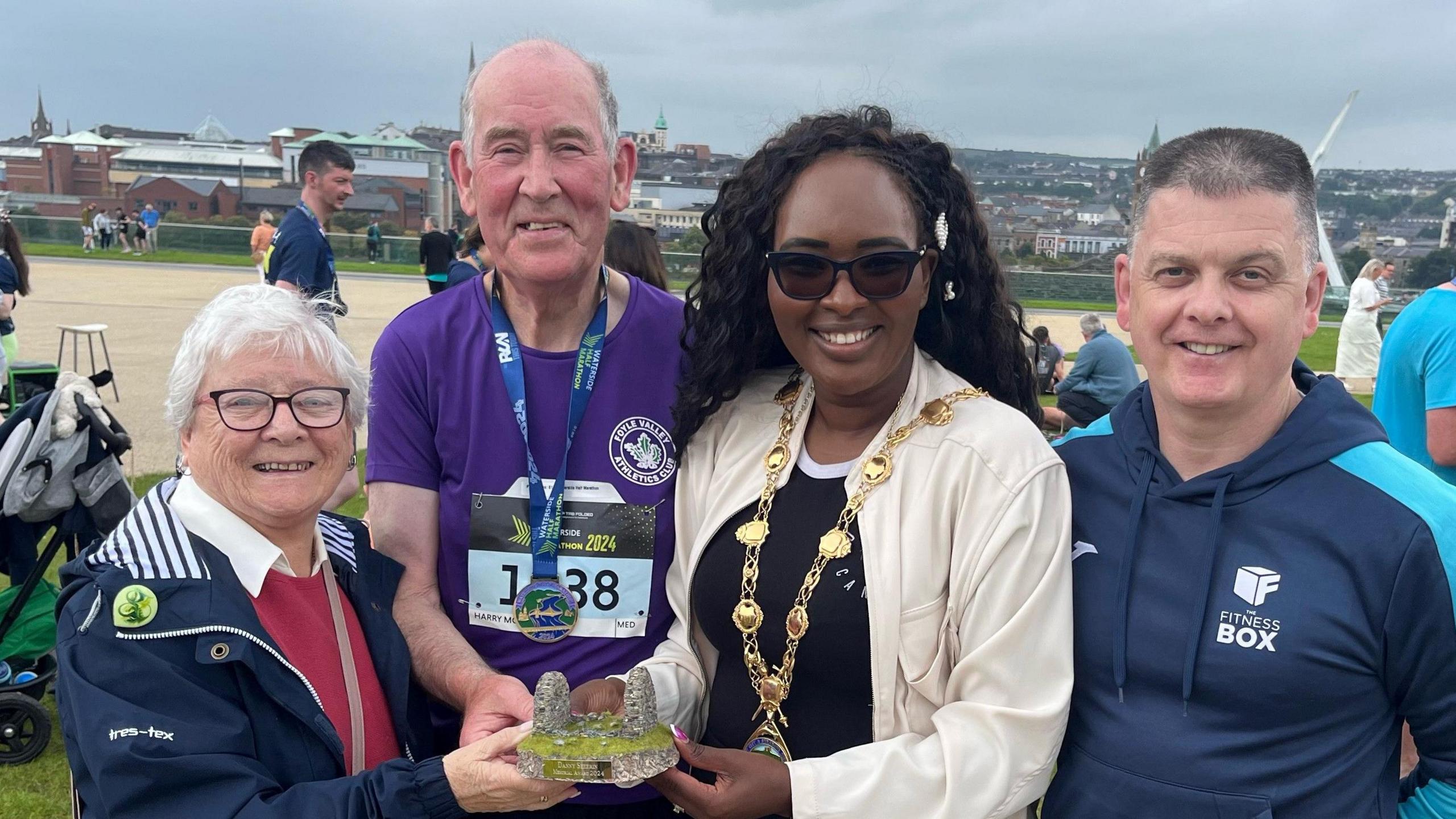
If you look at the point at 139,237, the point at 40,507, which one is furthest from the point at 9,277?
the point at 139,237

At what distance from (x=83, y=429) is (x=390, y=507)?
297cm

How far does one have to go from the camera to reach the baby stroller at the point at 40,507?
4613mm

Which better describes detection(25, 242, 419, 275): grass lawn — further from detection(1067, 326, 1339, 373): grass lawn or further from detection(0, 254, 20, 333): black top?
detection(0, 254, 20, 333): black top

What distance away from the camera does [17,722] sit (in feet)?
15.4

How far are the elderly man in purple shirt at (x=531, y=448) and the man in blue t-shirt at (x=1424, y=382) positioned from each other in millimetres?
2924

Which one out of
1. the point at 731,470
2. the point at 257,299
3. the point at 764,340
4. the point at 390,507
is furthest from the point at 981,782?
the point at 257,299

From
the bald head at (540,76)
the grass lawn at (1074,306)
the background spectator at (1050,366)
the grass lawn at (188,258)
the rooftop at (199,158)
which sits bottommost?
the grass lawn at (188,258)

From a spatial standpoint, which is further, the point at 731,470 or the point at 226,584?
the point at 731,470

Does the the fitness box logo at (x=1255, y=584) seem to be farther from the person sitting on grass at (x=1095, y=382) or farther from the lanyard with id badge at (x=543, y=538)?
the person sitting on grass at (x=1095, y=382)

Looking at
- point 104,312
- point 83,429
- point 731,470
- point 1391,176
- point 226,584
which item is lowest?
point 104,312

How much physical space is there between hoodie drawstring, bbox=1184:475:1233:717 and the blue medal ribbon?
142 cm

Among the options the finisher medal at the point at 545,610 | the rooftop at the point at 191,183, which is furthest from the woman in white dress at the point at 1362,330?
the rooftop at the point at 191,183

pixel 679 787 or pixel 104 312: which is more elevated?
pixel 679 787

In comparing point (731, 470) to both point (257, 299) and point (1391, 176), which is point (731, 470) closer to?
point (257, 299)
